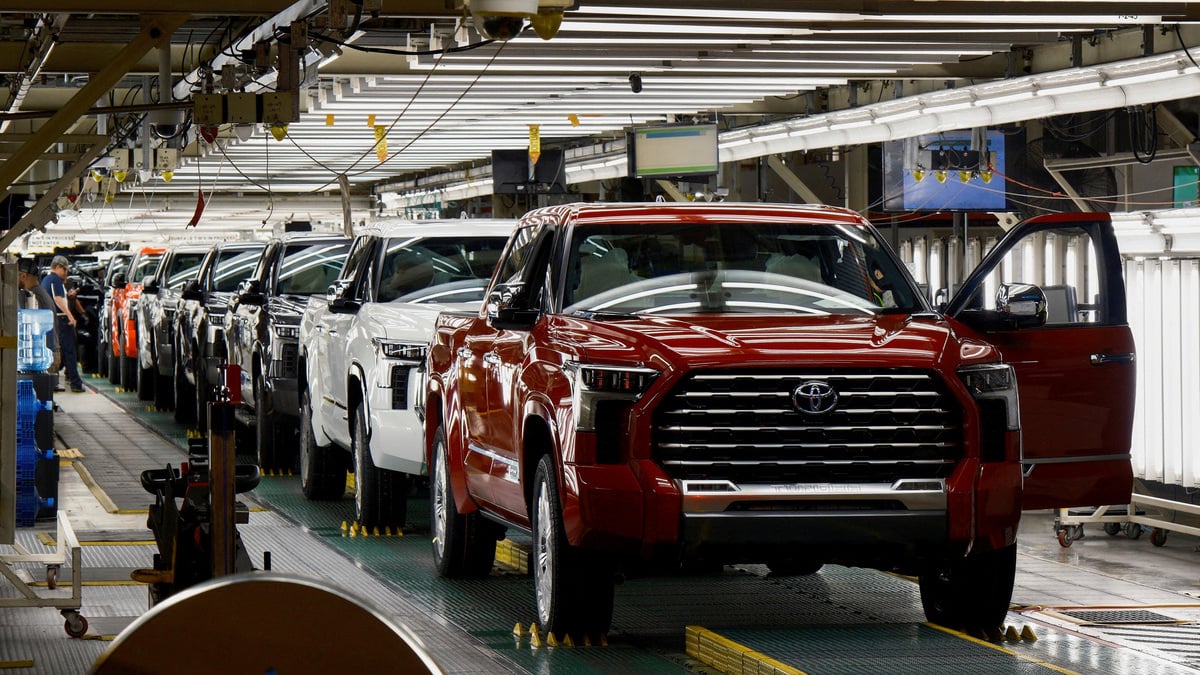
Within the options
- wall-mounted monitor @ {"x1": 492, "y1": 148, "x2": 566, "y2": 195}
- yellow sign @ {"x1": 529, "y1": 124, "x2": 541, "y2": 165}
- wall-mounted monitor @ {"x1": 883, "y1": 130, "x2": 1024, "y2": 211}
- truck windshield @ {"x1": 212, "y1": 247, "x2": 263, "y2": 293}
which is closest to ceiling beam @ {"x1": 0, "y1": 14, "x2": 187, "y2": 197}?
truck windshield @ {"x1": 212, "y1": 247, "x2": 263, "y2": 293}

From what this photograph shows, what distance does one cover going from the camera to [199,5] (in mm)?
9656

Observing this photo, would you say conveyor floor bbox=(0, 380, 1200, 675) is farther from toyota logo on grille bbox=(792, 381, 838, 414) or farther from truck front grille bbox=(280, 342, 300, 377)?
truck front grille bbox=(280, 342, 300, 377)

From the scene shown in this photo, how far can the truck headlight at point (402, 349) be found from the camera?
11234mm

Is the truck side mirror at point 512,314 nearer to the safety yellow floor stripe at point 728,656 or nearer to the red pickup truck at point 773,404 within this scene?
the red pickup truck at point 773,404

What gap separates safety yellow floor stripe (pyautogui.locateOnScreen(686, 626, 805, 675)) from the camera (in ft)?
23.6

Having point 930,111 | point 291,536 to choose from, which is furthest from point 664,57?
point 291,536

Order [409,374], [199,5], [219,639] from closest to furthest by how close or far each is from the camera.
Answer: [219,639]
[199,5]
[409,374]

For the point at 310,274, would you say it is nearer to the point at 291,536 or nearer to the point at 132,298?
the point at 291,536

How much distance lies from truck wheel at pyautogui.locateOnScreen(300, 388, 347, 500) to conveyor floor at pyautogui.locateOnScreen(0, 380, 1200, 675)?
19cm

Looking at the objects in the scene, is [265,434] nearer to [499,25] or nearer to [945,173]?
[499,25]

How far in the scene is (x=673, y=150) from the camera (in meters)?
19.9

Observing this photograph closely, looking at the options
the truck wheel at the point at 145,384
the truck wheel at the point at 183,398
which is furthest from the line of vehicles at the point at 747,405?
the truck wheel at the point at 145,384

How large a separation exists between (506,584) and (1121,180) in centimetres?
2067

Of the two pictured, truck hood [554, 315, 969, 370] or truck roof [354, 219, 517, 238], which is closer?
truck hood [554, 315, 969, 370]
